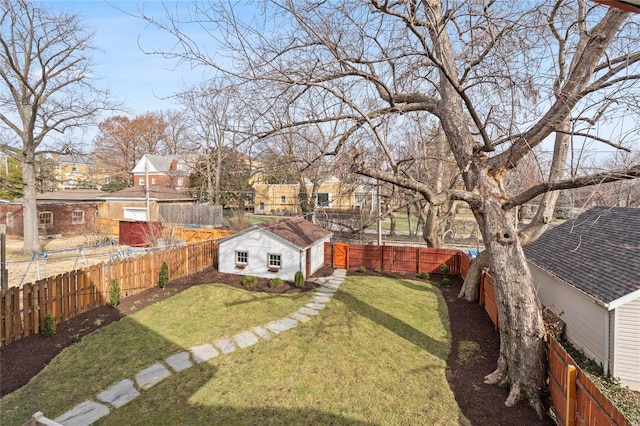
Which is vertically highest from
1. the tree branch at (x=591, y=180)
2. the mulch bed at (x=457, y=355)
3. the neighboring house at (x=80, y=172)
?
the neighboring house at (x=80, y=172)

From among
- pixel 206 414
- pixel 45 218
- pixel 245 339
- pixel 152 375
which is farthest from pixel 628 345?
pixel 45 218

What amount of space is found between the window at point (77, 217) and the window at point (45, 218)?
4.94 ft

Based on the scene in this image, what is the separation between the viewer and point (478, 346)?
802 centimetres

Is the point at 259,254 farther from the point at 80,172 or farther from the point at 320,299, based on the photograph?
the point at 80,172

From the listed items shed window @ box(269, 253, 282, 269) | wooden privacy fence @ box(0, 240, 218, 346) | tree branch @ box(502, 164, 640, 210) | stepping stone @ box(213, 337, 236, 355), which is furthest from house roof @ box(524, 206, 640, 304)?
wooden privacy fence @ box(0, 240, 218, 346)

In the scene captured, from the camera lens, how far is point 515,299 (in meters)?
5.70

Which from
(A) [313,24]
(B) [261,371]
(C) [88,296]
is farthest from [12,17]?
(B) [261,371]

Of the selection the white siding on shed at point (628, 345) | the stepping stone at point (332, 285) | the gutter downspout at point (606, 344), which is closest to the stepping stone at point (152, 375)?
the stepping stone at point (332, 285)

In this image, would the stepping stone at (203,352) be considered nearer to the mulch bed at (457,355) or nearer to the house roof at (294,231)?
the mulch bed at (457,355)

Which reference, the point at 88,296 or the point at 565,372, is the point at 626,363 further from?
the point at 88,296

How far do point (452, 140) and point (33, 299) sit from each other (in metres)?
9.46

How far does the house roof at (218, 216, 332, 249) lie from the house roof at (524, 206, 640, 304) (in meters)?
8.20

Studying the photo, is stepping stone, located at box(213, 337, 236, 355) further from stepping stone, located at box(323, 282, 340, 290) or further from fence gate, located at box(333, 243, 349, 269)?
fence gate, located at box(333, 243, 349, 269)

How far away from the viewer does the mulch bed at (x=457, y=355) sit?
5566 mm
